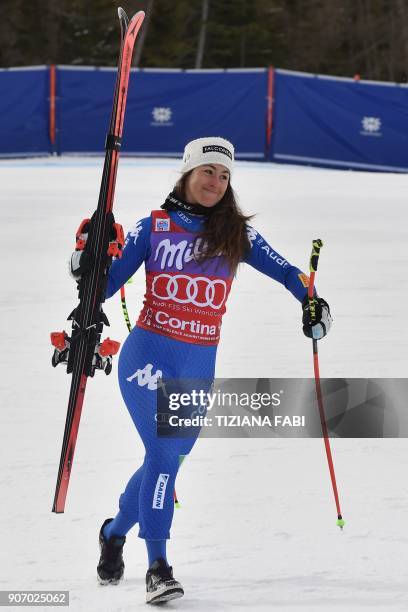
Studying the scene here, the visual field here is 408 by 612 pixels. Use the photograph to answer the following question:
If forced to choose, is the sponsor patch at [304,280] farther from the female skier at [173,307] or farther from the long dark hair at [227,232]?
the long dark hair at [227,232]

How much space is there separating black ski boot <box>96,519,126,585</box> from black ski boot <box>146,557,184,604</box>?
0.24 m

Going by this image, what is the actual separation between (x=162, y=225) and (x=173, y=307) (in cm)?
28

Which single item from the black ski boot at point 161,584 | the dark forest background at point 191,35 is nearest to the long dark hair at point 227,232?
the black ski boot at point 161,584

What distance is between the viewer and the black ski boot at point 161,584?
3.64 m

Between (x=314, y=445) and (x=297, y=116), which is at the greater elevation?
(x=297, y=116)

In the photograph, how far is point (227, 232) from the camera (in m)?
3.82

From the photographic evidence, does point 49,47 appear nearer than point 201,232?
No

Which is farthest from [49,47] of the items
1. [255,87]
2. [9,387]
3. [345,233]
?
[9,387]

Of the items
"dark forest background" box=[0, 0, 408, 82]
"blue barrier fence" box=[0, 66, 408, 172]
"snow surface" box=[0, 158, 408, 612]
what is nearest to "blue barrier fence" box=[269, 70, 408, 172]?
"blue barrier fence" box=[0, 66, 408, 172]

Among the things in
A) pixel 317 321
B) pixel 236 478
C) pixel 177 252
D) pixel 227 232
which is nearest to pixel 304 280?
pixel 317 321

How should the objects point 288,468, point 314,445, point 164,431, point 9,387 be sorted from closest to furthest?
1. point 164,431
2. point 288,468
3. point 314,445
4. point 9,387

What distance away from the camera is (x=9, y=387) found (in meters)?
6.41

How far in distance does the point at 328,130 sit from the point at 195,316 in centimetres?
1647

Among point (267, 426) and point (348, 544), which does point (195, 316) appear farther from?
point (267, 426)
